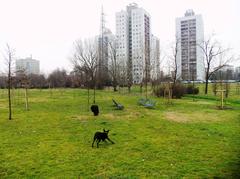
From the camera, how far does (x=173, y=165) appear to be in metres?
5.83

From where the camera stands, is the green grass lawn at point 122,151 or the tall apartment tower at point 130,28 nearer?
the green grass lawn at point 122,151

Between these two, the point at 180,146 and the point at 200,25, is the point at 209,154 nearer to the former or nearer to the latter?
the point at 180,146

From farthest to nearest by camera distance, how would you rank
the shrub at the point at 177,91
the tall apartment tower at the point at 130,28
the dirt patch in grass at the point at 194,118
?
the tall apartment tower at the point at 130,28
the shrub at the point at 177,91
the dirt patch in grass at the point at 194,118

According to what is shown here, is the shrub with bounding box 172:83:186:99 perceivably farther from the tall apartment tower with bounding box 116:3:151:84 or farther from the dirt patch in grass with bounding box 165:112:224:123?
the tall apartment tower with bounding box 116:3:151:84

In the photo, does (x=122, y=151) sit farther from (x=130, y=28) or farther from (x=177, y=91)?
(x=130, y=28)

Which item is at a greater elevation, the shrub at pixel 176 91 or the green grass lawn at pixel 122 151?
the shrub at pixel 176 91

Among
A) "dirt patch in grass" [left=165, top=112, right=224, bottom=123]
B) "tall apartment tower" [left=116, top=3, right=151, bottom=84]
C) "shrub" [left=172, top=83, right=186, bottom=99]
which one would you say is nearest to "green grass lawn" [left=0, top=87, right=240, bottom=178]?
"dirt patch in grass" [left=165, top=112, right=224, bottom=123]

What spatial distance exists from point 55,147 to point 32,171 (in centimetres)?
196

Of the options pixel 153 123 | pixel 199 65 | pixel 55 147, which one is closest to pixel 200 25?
pixel 199 65

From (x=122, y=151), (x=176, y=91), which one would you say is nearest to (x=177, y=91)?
(x=176, y=91)

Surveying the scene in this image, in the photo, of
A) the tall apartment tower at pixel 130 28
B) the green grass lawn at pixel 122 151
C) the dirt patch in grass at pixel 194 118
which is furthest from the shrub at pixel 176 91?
the tall apartment tower at pixel 130 28

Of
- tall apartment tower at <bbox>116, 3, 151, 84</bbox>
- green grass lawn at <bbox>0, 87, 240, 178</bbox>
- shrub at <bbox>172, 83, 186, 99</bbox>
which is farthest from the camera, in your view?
tall apartment tower at <bbox>116, 3, 151, 84</bbox>

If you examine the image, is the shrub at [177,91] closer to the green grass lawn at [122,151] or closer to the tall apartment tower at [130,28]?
the green grass lawn at [122,151]

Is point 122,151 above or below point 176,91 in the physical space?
below
